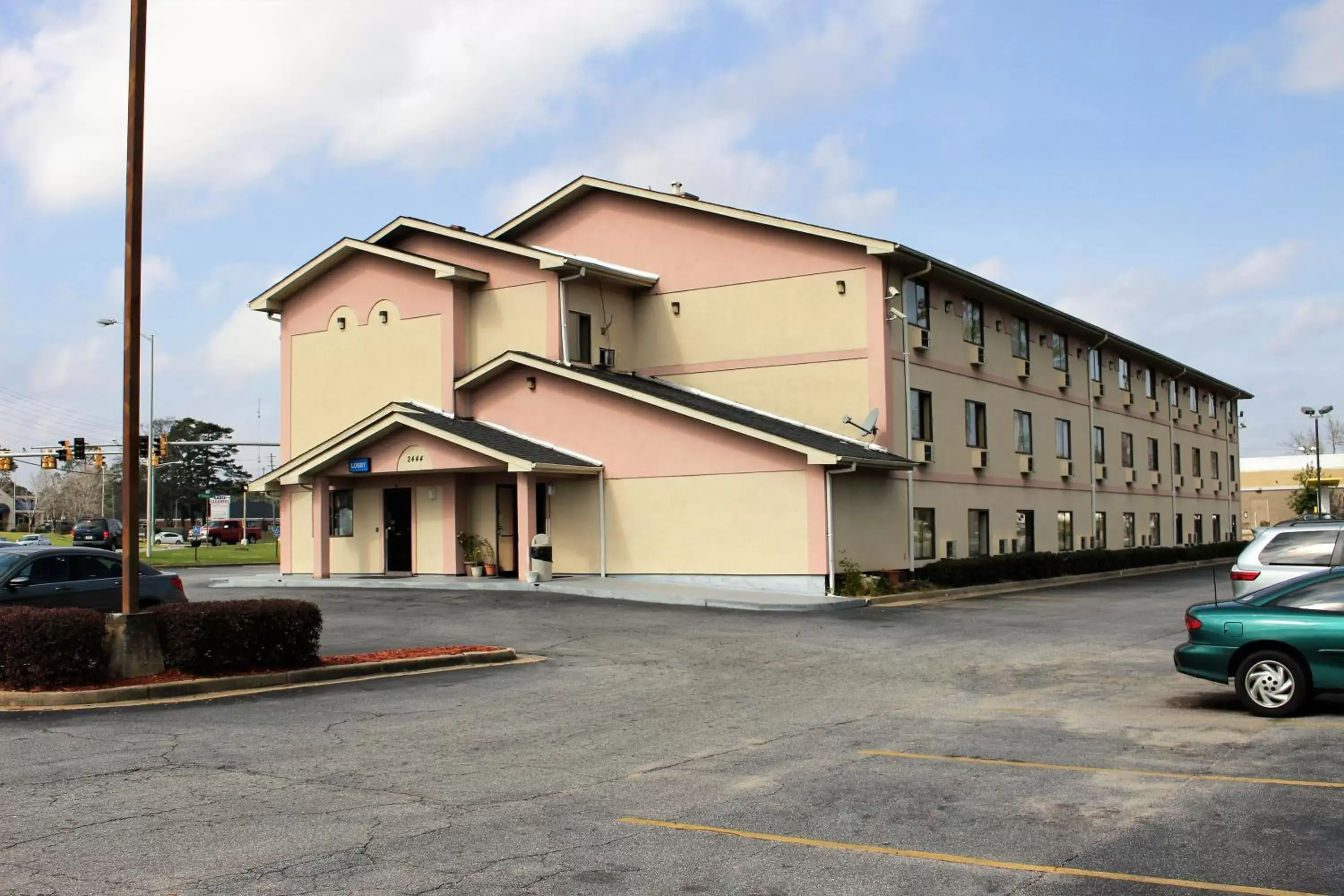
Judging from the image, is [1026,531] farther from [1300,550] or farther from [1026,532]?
[1300,550]

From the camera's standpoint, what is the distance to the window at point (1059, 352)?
3916 centimetres

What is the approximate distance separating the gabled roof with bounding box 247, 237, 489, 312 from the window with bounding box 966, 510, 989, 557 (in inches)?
560

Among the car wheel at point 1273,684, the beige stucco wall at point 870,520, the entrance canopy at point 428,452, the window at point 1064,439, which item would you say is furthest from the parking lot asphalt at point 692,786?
the window at point 1064,439

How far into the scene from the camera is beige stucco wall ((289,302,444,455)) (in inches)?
1252

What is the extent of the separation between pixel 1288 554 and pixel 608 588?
1363 centimetres

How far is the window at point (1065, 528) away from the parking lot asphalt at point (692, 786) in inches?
957

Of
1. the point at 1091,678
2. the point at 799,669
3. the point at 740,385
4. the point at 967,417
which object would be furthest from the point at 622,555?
the point at 1091,678

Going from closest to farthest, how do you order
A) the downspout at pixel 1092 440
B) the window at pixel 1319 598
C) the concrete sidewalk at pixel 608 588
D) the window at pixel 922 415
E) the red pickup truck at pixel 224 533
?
the window at pixel 1319 598
the concrete sidewalk at pixel 608 588
the window at pixel 922 415
the downspout at pixel 1092 440
the red pickup truck at pixel 224 533

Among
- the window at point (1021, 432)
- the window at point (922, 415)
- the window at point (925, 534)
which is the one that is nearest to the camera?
the window at point (925, 534)

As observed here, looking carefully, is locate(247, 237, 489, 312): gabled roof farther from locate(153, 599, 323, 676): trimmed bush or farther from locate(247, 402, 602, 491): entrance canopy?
locate(153, 599, 323, 676): trimmed bush

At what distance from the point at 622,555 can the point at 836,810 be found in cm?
2078

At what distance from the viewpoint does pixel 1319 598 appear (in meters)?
11.4

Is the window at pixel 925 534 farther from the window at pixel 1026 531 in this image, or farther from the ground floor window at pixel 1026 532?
the window at pixel 1026 531

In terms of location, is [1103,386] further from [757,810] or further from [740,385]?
[757,810]
